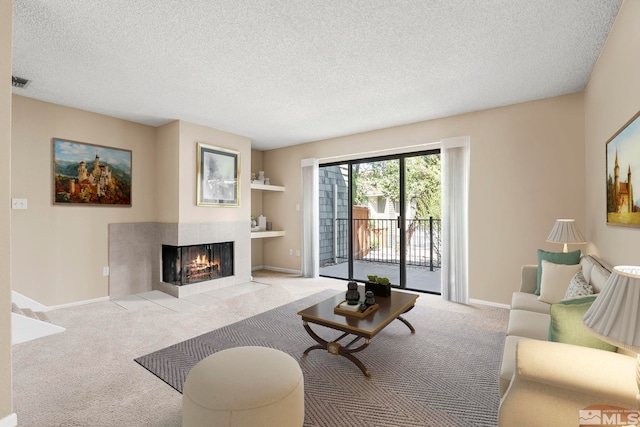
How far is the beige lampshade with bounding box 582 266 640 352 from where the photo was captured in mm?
903

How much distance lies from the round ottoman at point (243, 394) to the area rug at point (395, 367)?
1.39ft

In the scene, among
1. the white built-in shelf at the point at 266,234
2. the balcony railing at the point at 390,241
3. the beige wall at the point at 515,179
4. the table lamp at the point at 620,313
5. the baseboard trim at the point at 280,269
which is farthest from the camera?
the baseboard trim at the point at 280,269

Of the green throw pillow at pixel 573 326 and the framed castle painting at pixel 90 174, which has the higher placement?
the framed castle painting at pixel 90 174

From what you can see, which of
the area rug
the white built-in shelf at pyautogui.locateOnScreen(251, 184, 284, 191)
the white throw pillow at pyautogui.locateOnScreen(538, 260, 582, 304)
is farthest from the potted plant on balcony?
the white built-in shelf at pyautogui.locateOnScreen(251, 184, 284, 191)

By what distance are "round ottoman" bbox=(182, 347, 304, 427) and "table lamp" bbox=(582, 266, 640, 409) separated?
4.09 ft

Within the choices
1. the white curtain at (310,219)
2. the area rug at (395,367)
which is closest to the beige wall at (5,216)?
the area rug at (395,367)

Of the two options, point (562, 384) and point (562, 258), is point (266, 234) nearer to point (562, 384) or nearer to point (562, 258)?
point (562, 258)

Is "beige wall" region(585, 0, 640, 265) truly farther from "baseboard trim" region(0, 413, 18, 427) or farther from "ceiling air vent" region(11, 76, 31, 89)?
"ceiling air vent" region(11, 76, 31, 89)

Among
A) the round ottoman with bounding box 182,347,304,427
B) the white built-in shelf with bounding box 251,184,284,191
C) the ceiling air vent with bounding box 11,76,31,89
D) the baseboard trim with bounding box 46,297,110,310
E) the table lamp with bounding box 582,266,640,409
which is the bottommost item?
the baseboard trim with bounding box 46,297,110,310

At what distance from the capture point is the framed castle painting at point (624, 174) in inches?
69.6

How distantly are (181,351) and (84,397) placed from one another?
2.33 feet

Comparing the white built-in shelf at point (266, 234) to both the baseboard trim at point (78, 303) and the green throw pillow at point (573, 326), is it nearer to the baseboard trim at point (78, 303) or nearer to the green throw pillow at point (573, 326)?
the baseboard trim at point (78, 303)

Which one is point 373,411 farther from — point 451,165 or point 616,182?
point 451,165

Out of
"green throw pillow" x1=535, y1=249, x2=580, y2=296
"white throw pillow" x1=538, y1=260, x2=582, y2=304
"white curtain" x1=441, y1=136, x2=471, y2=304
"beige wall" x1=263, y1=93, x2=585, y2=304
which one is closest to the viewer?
"white throw pillow" x1=538, y1=260, x2=582, y2=304
